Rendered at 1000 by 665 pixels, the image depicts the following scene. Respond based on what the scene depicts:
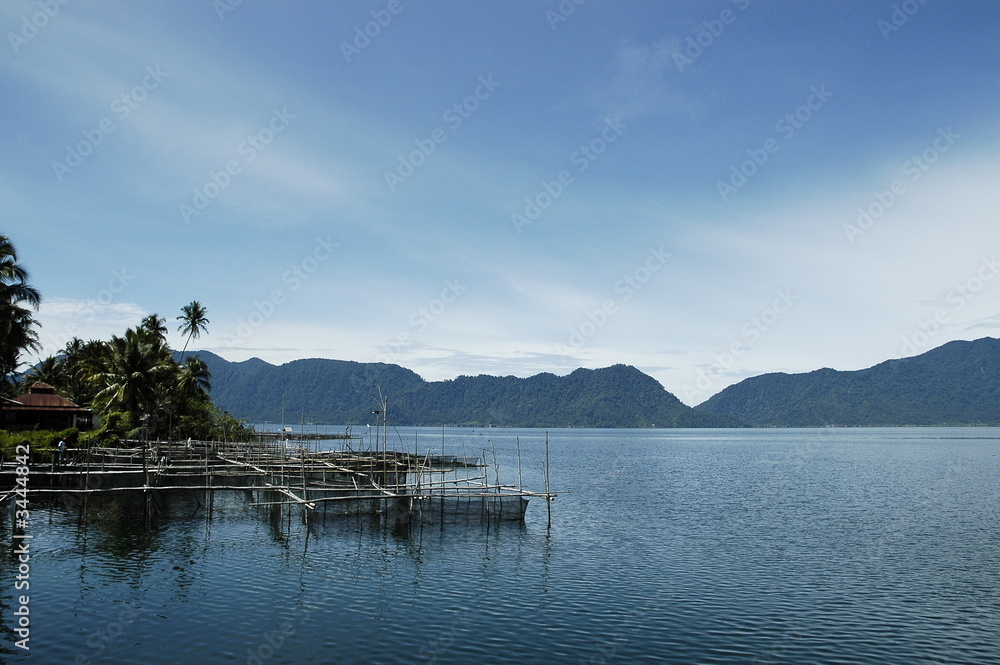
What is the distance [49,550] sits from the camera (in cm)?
2739

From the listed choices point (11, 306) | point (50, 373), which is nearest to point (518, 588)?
point (11, 306)

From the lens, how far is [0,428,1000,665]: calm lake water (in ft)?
57.5

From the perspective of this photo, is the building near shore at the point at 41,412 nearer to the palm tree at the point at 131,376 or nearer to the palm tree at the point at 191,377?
the palm tree at the point at 131,376

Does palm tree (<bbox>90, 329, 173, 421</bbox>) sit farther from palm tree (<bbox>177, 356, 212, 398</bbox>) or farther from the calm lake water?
the calm lake water

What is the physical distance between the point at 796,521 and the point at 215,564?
31121 millimetres

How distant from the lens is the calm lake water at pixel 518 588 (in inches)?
690

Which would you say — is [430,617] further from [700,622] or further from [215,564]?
[215,564]

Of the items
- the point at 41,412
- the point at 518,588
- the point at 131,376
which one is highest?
the point at 131,376

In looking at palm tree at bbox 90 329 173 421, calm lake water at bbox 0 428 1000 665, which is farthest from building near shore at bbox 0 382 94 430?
calm lake water at bbox 0 428 1000 665

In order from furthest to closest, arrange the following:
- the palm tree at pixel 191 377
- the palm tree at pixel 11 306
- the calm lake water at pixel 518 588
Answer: the palm tree at pixel 191 377, the palm tree at pixel 11 306, the calm lake water at pixel 518 588

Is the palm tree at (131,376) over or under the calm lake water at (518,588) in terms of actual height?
over

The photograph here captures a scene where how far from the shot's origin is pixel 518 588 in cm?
2356

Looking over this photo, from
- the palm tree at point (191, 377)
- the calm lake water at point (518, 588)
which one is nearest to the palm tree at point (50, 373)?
the palm tree at point (191, 377)

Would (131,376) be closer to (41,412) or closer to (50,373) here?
(41,412)
